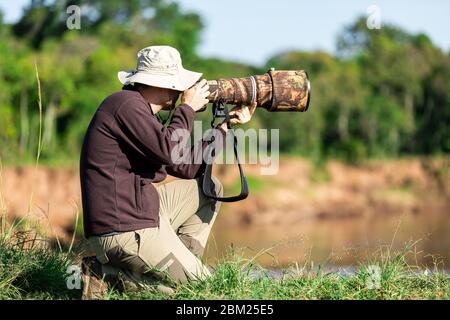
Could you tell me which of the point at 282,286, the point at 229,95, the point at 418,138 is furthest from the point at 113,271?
the point at 418,138

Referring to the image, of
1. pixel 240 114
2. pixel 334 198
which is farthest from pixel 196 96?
pixel 334 198

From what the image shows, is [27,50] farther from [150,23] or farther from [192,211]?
[192,211]

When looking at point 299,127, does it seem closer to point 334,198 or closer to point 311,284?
point 334,198

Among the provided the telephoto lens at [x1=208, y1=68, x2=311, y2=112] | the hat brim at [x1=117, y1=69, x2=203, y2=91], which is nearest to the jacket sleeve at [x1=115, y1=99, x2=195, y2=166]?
the hat brim at [x1=117, y1=69, x2=203, y2=91]

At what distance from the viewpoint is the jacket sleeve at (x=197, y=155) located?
180 inches

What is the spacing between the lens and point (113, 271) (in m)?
4.42

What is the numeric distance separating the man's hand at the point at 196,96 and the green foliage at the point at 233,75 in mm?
20465

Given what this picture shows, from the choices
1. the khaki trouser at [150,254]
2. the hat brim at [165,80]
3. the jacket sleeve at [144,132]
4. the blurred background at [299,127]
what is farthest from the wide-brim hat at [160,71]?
the blurred background at [299,127]

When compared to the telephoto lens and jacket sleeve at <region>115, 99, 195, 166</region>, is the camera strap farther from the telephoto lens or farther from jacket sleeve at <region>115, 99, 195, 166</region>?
jacket sleeve at <region>115, 99, 195, 166</region>

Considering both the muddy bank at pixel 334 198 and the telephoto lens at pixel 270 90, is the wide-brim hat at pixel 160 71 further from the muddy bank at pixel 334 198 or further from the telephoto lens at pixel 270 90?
the muddy bank at pixel 334 198

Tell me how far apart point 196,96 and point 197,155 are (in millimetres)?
332

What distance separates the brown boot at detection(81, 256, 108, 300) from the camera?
168 inches

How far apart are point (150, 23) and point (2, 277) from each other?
159 feet

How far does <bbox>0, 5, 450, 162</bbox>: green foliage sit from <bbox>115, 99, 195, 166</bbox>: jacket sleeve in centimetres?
2071
